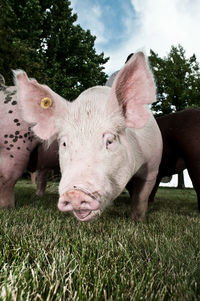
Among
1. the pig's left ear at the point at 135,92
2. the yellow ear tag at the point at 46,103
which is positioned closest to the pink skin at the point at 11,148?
the yellow ear tag at the point at 46,103

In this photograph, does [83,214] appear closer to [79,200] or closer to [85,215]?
[85,215]

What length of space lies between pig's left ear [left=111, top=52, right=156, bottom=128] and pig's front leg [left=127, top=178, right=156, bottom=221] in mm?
1152

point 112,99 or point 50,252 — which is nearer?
point 50,252

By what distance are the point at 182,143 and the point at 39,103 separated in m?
2.44

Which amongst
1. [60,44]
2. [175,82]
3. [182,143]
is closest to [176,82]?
[175,82]

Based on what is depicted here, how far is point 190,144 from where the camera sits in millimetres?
4316

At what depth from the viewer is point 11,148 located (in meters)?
3.76

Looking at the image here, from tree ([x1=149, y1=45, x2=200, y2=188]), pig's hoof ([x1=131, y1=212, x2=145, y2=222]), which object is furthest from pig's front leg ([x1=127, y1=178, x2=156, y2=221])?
tree ([x1=149, y1=45, x2=200, y2=188])

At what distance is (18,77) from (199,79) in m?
20.9

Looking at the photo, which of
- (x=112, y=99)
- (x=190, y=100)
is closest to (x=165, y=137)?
(x=112, y=99)

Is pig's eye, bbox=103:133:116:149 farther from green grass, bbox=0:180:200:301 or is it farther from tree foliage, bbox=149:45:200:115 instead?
tree foliage, bbox=149:45:200:115

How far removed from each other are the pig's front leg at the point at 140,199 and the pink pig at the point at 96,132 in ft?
1.62

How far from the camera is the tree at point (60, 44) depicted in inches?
571

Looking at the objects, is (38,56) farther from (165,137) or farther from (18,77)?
(18,77)
